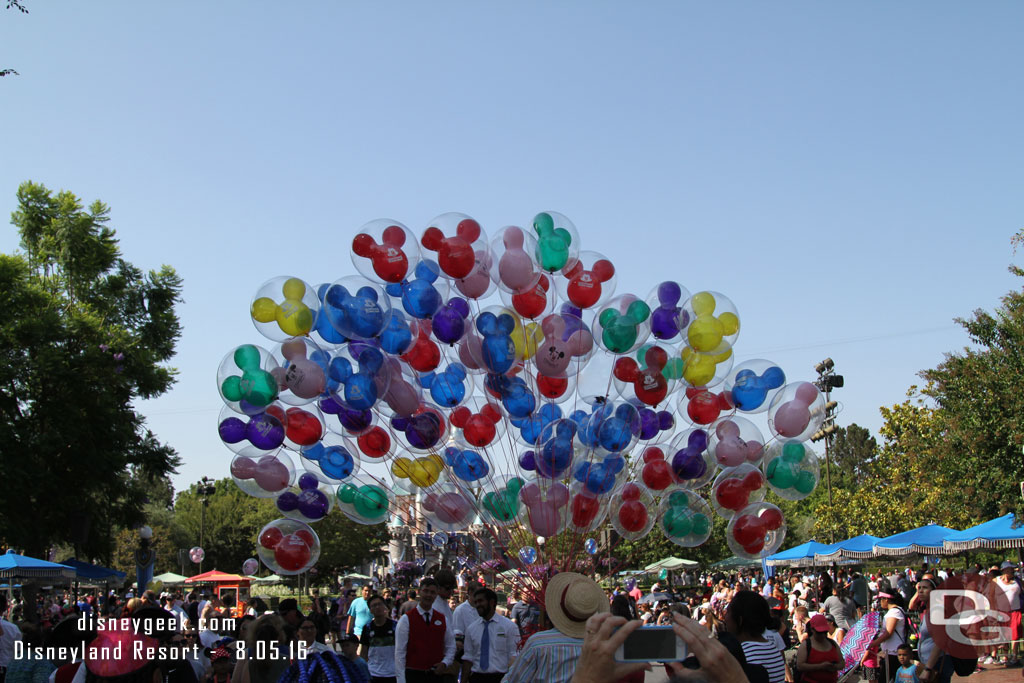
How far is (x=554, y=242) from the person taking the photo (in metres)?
10.7

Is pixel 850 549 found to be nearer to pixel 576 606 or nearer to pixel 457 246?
pixel 457 246

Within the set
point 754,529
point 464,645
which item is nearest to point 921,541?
point 754,529

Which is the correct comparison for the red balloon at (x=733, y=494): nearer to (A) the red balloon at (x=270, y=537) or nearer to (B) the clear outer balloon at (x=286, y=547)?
(B) the clear outer balloon at (x=286, y=547)

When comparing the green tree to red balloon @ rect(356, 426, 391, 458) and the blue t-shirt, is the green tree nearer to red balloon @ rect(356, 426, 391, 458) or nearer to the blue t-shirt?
the blue t-shirt

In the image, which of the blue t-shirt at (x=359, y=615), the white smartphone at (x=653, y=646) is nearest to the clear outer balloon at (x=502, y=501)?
the blue t-shirt at (x=359, y=615)

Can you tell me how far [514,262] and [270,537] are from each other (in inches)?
152

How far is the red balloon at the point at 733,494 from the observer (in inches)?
394

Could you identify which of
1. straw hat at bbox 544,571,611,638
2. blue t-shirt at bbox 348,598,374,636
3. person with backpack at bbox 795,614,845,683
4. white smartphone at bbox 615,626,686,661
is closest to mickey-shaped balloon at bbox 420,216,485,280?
person with backpack at bbox 795,614,845,683

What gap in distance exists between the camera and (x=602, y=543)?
11805 millimetres

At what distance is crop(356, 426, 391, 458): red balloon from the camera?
10.6 meters

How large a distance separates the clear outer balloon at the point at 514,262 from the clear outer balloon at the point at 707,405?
7.40 ft

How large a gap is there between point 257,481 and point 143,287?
72.8 ft

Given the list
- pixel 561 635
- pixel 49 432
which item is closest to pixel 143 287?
pixel 49 432

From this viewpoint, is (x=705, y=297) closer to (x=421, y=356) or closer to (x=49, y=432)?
(x=421, y=356)
